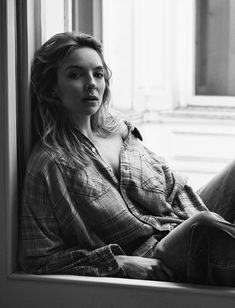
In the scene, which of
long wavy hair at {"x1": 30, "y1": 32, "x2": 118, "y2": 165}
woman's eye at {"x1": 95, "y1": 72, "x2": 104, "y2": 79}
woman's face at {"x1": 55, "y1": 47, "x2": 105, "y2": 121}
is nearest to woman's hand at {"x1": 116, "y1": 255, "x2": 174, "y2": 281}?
long wavy hair at {"x1": 30, "y1": 32, "x2": 118, "y2": 165}

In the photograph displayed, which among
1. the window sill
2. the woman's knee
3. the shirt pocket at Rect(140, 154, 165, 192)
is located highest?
the shirt pocket at Rect(140, 154, 165, 192)

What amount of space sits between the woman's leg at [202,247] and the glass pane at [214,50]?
2.52 meters

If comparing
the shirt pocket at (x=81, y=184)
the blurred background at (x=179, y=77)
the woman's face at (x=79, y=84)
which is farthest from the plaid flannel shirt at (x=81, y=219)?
the blurred background at (x=179, y=77)

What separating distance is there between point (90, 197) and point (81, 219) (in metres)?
0.07

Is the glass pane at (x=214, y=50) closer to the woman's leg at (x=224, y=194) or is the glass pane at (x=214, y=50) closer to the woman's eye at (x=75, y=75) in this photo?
the woman's leg at (x=224, y=194)

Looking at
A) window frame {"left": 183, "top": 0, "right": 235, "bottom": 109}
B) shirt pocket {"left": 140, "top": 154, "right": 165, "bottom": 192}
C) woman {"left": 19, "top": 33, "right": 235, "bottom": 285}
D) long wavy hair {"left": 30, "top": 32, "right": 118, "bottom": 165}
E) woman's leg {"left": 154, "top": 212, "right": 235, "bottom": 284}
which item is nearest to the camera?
woman's leg {"left": 154, "top": 212, "right": 235, "bottom": 284}

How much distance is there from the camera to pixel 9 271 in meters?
2.13

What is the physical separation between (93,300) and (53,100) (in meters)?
0.63

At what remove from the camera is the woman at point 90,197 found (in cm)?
206

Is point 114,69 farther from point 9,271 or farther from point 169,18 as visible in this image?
point 9,271

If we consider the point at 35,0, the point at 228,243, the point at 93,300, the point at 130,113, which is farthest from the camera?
the point at 130,113

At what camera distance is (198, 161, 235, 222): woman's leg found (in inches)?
93.5

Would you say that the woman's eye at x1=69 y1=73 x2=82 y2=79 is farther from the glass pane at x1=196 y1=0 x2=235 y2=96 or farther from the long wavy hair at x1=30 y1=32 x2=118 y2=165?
the glass pane at x1=196 y1=0 x2=235 y2=96

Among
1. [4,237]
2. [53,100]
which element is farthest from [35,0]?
[4,237]
